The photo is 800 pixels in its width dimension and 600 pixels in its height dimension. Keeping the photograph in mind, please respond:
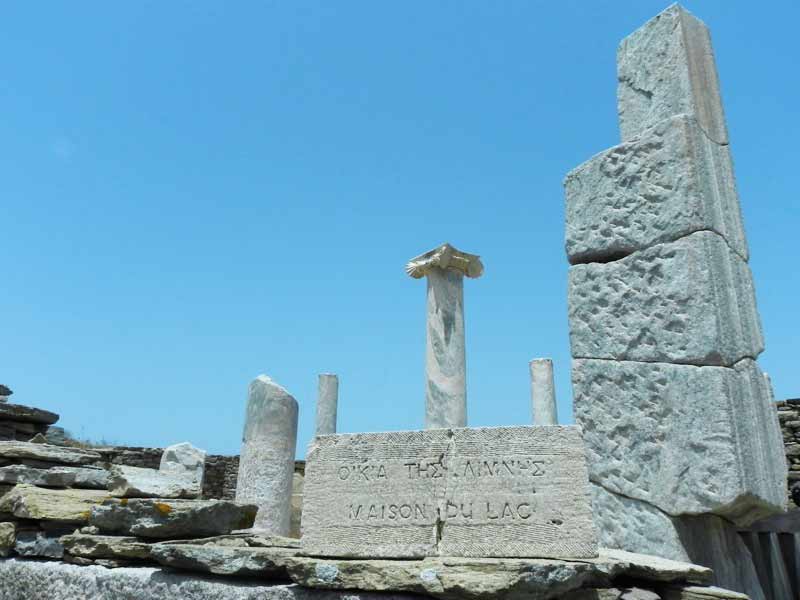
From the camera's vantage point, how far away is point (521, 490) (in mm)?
3158

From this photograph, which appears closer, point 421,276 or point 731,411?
point 731,411

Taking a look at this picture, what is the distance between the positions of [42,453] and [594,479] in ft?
13.4

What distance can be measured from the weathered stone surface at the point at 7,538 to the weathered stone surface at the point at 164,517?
1.71 ft

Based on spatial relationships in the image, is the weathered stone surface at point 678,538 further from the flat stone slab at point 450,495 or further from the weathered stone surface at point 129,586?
the weathered stone surface at point 129,586

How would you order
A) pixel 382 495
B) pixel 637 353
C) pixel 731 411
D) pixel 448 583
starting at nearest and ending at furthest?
pixel 448 583, pixel 382 495, pixel 731 411, pixel 637 353

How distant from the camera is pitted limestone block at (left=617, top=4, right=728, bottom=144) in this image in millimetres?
4625

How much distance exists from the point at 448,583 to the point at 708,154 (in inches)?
131

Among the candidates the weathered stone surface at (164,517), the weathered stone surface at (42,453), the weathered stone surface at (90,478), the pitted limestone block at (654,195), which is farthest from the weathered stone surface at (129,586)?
the pitted limestone block at (654,195)

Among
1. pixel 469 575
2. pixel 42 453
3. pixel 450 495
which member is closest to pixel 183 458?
pixel 42 453

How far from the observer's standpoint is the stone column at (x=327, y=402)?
46.7 feet

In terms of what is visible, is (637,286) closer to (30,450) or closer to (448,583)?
(448,583)

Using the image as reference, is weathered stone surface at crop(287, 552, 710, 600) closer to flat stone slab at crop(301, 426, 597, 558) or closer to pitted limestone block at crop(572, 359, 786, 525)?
flat stone slab at crop(301, 426, 597, 558)

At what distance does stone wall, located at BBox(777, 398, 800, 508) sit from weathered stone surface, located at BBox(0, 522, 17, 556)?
10216mm

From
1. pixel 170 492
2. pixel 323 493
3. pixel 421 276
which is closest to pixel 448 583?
pixel 323 493
